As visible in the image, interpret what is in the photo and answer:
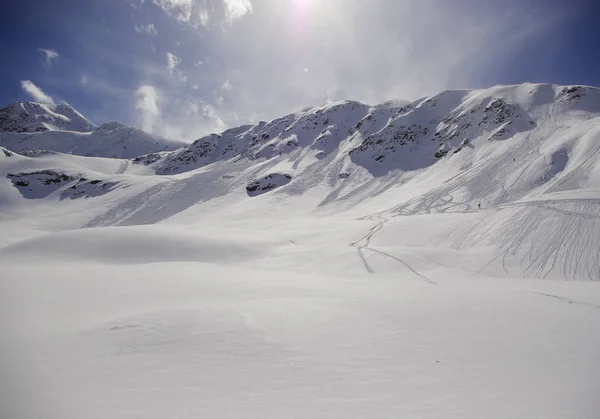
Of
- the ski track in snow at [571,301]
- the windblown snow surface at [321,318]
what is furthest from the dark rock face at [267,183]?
the ski track in snow at [571,301]

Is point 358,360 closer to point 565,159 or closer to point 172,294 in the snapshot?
point 172,294

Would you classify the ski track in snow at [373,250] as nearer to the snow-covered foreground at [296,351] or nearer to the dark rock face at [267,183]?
the snow-covered foreground at [296,351]

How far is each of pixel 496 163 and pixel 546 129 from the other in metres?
14.3

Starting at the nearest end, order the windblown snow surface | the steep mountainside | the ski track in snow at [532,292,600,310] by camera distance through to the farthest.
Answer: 1. the windblown snow surface
2. the ski track in snow at [532,292,600,310]
3. the steep mountainside

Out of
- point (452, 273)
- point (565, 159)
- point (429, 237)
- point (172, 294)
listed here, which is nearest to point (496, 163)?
point (565, 159)

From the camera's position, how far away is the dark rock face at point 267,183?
245 ft

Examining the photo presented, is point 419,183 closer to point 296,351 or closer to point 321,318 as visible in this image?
point 321,318

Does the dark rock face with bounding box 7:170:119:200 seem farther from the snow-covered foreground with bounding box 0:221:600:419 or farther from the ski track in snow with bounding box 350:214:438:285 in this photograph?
the snow-covered foreground with bounding box 0:221:600:419

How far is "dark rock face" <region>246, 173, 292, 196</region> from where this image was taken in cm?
7469

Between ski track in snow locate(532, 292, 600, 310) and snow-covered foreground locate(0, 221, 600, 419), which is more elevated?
snow-covered foreground locate(0, 221, 600, 419)

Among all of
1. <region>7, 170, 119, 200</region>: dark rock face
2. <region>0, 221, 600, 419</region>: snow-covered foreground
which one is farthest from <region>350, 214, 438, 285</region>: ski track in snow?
<region>7, 170, 119, 200</region>: dark rock face

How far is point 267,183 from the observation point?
250 feet

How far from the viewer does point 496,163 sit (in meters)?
44.1

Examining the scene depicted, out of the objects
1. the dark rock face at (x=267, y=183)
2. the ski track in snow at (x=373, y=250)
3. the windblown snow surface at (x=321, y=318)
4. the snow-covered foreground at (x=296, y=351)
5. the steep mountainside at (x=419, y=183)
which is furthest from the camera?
the dark rock face at (x=267, y=183)
